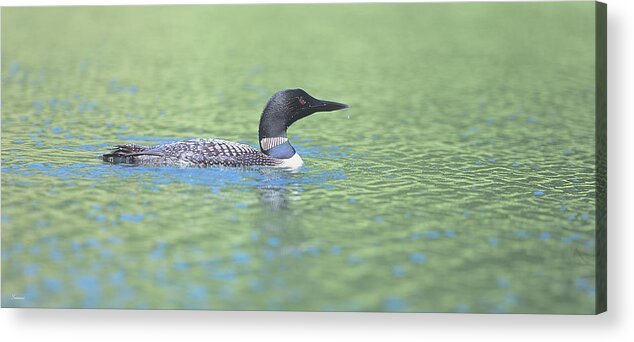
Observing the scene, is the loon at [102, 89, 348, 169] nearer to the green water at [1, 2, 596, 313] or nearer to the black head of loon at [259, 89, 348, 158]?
the black head of loon at [259, 89, 348, 158]

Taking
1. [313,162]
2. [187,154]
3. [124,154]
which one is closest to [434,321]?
[313,162]

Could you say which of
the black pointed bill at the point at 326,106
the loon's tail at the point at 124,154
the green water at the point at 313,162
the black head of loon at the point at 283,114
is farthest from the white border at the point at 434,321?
the black pointed bill at the point at 326,106

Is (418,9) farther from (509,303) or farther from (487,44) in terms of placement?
(509,303)

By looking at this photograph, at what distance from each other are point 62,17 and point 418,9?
212 centimetres

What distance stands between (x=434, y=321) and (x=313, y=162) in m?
1.85

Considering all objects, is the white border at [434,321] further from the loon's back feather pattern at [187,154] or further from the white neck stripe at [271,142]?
the white neck stripe at [271,142]

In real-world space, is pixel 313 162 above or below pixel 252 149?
below

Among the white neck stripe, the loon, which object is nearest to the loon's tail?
the loon

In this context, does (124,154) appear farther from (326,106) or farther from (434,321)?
(434,321)

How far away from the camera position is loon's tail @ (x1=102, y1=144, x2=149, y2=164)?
34.2 feet

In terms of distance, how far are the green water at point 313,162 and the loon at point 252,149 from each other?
10 centimetres

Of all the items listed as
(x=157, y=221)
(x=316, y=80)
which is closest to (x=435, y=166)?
(x=316, y=80)

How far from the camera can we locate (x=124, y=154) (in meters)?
10.4

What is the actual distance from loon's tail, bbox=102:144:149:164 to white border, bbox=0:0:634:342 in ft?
4.00
